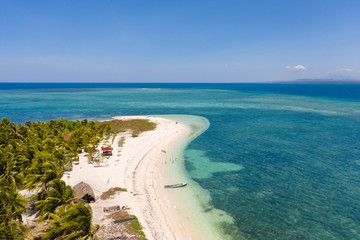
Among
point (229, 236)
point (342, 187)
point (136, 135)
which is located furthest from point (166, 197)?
point (136, 135)

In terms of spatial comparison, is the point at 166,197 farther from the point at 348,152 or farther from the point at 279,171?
the point at 348,152

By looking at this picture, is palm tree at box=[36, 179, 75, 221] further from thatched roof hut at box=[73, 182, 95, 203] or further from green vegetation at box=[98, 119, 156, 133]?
green vegetation at box=[98, 119, 156, 133]

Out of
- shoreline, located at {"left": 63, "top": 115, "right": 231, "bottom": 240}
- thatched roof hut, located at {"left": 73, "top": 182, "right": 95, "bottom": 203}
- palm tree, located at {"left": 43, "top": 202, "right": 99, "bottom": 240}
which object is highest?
palm tree, located at {"left": 43, "top": 202, "right": 99, "bottom": 240}

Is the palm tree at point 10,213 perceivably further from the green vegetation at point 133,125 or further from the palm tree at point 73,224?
the green vegetation at point 133,125

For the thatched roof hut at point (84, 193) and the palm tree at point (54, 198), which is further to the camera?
the thatched roof hut at point (84, 193)

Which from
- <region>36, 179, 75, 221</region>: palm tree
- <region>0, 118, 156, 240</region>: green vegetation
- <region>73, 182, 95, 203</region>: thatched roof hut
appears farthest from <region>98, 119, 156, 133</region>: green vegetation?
<region>36, 179, 75, 221</region>: palm tree

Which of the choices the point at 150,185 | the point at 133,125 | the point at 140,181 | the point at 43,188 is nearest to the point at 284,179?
the point at 150,185

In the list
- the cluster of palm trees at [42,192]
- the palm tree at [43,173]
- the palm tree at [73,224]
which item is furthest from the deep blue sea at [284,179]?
the palm tree at [43,173]

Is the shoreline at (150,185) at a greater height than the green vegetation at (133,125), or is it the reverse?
the green vegetation at (133,125)

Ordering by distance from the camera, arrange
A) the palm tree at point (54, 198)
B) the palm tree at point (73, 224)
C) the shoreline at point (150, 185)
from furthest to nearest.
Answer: the shoreline at point (150, 185)
the palm tree at point (54, 198)
the palm tree at point (73, 224)

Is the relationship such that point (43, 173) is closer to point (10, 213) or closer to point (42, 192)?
point (42, 192)
